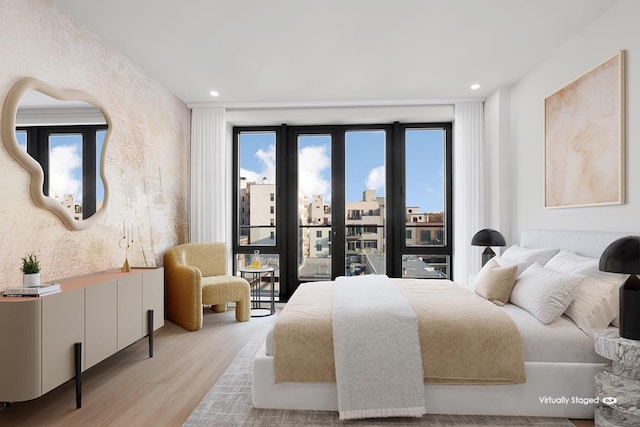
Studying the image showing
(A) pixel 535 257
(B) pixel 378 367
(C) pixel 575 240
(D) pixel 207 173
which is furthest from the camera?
(D) pixel 207 173

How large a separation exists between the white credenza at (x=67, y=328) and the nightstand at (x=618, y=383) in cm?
303

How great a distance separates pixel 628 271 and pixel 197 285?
355 centimetres

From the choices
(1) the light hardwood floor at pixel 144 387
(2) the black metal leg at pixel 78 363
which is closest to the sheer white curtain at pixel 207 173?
(1) the light hardwood floor at pixel 144 387

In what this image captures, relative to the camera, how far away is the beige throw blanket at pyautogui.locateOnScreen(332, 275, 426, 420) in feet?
7.04

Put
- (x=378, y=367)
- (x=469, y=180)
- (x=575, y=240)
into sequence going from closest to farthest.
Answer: (x=378, y=367), (x=575, y=240), (x=469, y=180)

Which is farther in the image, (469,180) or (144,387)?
(469,180)

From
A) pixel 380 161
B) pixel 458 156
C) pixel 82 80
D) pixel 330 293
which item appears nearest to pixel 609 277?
pixel 330 293

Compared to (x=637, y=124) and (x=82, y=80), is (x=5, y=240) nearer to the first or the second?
(x=82, y=80)

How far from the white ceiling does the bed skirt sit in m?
2.47

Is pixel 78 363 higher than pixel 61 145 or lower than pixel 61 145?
lower

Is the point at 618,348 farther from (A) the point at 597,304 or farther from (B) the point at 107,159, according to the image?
(B) the point at 107,159

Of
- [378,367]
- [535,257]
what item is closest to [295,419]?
[378,367]

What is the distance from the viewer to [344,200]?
5.43 meters

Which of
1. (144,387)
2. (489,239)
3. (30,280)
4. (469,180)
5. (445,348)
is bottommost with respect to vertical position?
(144,387)
